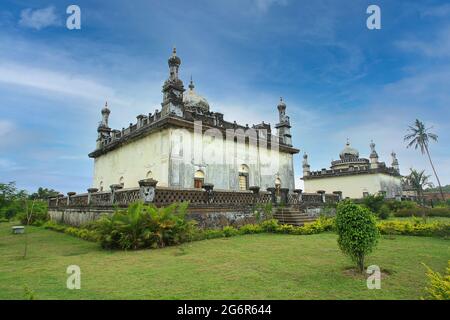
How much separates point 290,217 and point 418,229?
5.44 m

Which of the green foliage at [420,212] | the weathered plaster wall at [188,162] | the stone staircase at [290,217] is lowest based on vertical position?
the green foliage at [420,212]

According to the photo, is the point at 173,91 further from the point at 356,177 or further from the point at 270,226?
the point at 356,177

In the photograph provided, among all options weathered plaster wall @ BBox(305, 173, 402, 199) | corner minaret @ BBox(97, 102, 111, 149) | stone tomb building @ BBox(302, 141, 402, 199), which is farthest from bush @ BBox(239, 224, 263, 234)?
weathered plaster wall @ BBox(305, 173, 402, 199)

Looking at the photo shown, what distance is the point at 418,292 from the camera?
4453 mm

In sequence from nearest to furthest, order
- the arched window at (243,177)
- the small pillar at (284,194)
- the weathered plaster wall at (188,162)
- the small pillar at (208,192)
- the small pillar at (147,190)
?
the small pillar at (147,190) < the small pillar at (208,192) < the weathered plaster wall at (188,162) < the small pillar at (284,194) < the arched window at (243,177)

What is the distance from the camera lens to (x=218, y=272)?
570cm

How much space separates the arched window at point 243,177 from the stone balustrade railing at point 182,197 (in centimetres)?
301

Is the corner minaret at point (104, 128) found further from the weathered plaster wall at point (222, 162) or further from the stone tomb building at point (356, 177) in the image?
the stone tomb building at point (356, 177)

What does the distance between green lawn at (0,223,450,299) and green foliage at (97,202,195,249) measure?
0.46 metres

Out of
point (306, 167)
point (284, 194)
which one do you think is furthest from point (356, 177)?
point (284, 194)

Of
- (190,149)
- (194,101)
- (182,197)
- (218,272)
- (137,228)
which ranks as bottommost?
(218,272)

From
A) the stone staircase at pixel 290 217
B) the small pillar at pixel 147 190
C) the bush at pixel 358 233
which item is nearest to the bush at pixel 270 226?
the stone staircase at pixel 290 217

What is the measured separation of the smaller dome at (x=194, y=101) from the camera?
64.5 feet
